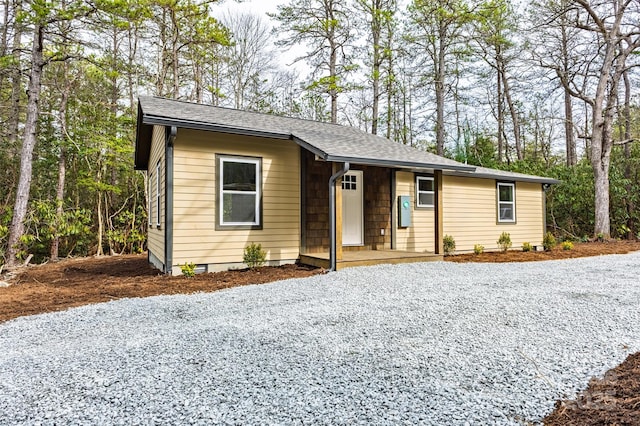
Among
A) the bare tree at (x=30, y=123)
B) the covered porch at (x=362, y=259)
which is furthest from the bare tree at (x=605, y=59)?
the bare tree at (x=30, y=123)

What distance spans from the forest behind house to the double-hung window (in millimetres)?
4913

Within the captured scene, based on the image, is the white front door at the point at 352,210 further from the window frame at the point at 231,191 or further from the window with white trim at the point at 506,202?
the window with white trim at the point at 506,202

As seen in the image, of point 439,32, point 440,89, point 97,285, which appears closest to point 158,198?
point 97,285

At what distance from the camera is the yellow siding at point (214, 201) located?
21.1ft

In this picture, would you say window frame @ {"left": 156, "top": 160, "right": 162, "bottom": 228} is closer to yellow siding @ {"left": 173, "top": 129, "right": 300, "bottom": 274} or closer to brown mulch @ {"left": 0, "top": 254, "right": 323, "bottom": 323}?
brown mulch @ {"left": 0, "top": 254, "right": 323, "bottom": 323}

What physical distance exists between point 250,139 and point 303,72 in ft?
36.4

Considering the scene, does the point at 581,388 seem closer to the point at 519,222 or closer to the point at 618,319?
the point at 618,319

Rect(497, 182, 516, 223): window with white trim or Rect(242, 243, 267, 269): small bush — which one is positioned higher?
Rect(497, 182, 516, 223): window with white trim

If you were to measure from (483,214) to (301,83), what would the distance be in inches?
387

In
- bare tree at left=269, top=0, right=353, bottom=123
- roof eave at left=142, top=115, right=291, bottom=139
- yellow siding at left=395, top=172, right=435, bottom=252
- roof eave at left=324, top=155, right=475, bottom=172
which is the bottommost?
yellow siding at left=395, top=172, right=435, bottom=252

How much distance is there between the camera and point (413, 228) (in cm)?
935

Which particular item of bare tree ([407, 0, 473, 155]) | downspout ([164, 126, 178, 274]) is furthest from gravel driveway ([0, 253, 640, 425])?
bare tree ([407, 0, 473, 155])

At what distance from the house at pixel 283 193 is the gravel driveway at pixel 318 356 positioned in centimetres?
211

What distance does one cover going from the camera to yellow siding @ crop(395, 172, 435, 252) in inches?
356
